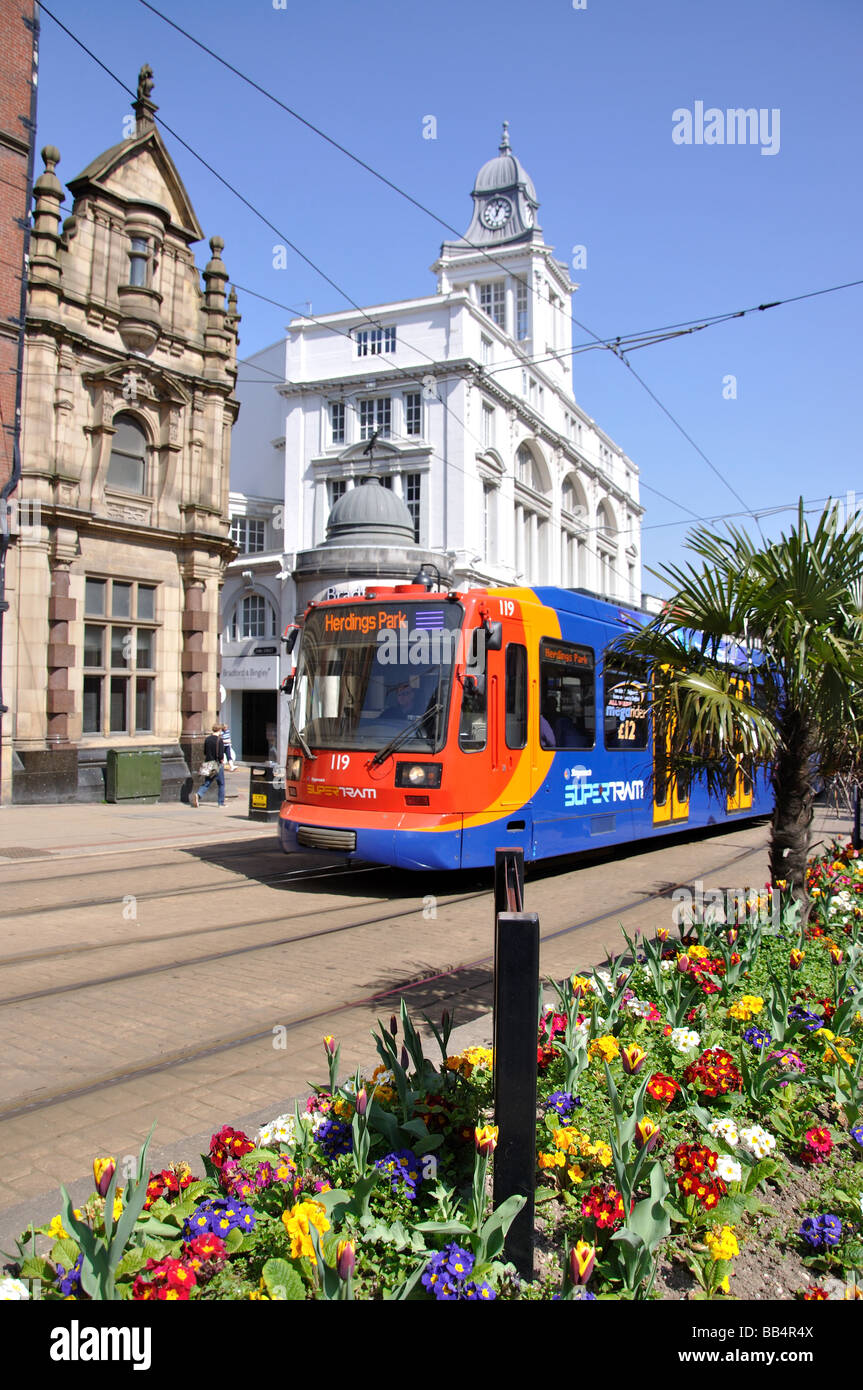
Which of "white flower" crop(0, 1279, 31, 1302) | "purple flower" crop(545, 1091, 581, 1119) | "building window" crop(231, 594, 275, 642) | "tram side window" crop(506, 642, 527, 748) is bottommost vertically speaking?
"purple flower" crop(545, 1091, 581, 1119)

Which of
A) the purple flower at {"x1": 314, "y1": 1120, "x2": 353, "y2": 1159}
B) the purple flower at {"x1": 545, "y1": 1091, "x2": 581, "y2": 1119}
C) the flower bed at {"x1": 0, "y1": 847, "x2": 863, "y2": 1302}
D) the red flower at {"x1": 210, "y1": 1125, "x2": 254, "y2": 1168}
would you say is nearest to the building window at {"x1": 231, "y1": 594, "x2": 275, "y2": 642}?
the flower bed at {"x1": 0, "y1": 847, "x2": 863, "y2": 1302}

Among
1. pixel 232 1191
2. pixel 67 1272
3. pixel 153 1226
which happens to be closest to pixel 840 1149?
pixel 232 1191

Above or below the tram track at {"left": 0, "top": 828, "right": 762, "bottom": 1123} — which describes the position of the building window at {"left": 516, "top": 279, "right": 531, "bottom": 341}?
above

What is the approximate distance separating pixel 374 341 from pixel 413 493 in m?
6.78

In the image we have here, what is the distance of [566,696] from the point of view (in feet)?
37.2

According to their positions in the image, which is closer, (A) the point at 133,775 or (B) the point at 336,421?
(A) the point at 133,775

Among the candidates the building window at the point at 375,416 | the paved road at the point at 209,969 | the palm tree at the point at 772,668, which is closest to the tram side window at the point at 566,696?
the paved road at the point at 209,969

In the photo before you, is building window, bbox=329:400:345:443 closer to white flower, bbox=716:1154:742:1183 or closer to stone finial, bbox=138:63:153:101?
stone finial, bbox=138:63:153:101

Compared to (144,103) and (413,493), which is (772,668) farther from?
(413,493)

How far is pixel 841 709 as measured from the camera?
561 cm

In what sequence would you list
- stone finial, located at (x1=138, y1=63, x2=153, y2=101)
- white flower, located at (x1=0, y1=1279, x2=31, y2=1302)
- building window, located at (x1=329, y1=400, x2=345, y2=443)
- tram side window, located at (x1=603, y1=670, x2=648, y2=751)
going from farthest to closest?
1. building window, located at (x1=329, y1=400, x2=345, y2=443)
2. stone finial, located at (x1=138, y1=63, x2=153, y2=101)
3. tram side window, located at (x1=603, y1=670, x2=648, y2=751)
4. white flower, located at (x1=0, y1=1279, x2=31, y2=1302)

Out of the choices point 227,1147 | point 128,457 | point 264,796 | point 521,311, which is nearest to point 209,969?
point 227,1147

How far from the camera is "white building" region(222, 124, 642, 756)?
3625 cm
